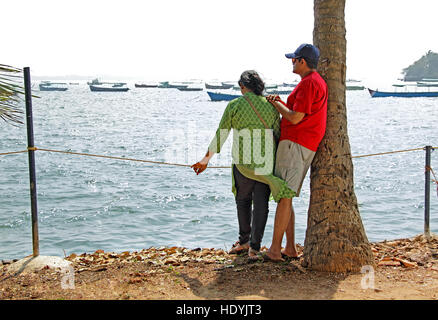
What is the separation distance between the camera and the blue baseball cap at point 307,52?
4.51 metres

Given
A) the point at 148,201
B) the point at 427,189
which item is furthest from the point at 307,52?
the point at 148,201

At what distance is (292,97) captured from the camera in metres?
4.62

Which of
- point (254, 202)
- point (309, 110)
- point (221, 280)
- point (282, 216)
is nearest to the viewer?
point (309, 110)

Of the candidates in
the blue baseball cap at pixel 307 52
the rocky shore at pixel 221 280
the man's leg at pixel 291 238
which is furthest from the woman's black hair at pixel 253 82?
the rocky shore at pixel 221 280

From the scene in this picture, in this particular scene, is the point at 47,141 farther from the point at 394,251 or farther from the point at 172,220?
the point at 394,251

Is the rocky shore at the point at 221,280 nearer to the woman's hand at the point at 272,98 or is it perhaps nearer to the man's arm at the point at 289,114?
the man's arm at the point at 289,114

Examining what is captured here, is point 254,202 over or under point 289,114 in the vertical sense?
under

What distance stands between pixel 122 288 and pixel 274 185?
5.40 ft

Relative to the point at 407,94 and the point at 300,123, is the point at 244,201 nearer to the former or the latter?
the point at 300,123

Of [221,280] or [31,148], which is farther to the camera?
[31,148]

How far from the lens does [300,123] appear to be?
457 centimetres

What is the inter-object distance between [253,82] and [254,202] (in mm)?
1187

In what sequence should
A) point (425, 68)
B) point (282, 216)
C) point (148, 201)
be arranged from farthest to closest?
point (425, 68) < point (148, 201) < point (282, 216)

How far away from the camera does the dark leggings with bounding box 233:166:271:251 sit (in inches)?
194
